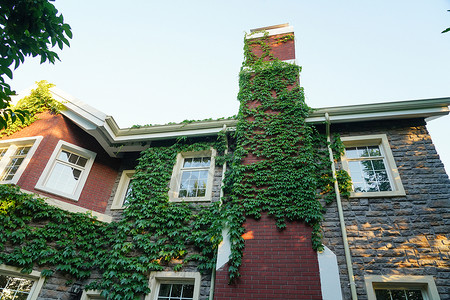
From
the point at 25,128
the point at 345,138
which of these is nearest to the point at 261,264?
the point at 345,138

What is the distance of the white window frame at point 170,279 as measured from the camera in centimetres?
612

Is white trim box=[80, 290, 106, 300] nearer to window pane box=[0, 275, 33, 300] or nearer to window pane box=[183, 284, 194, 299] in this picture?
window pane box=[0, 275, 33, 300]

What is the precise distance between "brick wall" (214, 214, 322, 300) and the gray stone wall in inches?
21.8

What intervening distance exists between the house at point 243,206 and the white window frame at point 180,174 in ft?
0.13

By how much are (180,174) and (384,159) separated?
5283 mm

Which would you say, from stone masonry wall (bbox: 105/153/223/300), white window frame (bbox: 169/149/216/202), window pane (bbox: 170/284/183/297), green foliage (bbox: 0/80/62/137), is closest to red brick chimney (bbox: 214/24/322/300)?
stone masonry wall (bbox: 105/153/223/300)

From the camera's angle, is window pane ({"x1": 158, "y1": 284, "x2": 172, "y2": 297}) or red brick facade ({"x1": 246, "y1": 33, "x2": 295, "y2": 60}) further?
red brick facade ({"x1": 246, "y1": 33, "x2": 295, "y2": 60})

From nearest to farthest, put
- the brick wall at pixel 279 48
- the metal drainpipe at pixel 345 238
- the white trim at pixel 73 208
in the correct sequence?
the metal drainpipe at pixel 345 238 → the white trim at pixel 73 208 → the brick wall at pixel 279 48

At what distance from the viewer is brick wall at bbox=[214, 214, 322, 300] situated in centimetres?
528

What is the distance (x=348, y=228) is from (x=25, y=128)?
908cm

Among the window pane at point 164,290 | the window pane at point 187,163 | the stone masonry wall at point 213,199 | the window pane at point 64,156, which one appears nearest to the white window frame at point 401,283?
the stone masonry wall at point 213,199

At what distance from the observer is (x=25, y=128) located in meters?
8.16

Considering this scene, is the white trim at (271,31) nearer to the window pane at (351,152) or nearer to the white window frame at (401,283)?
the window pane at (351,152)

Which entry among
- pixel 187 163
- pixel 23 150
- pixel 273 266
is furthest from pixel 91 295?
pixel 23 150
